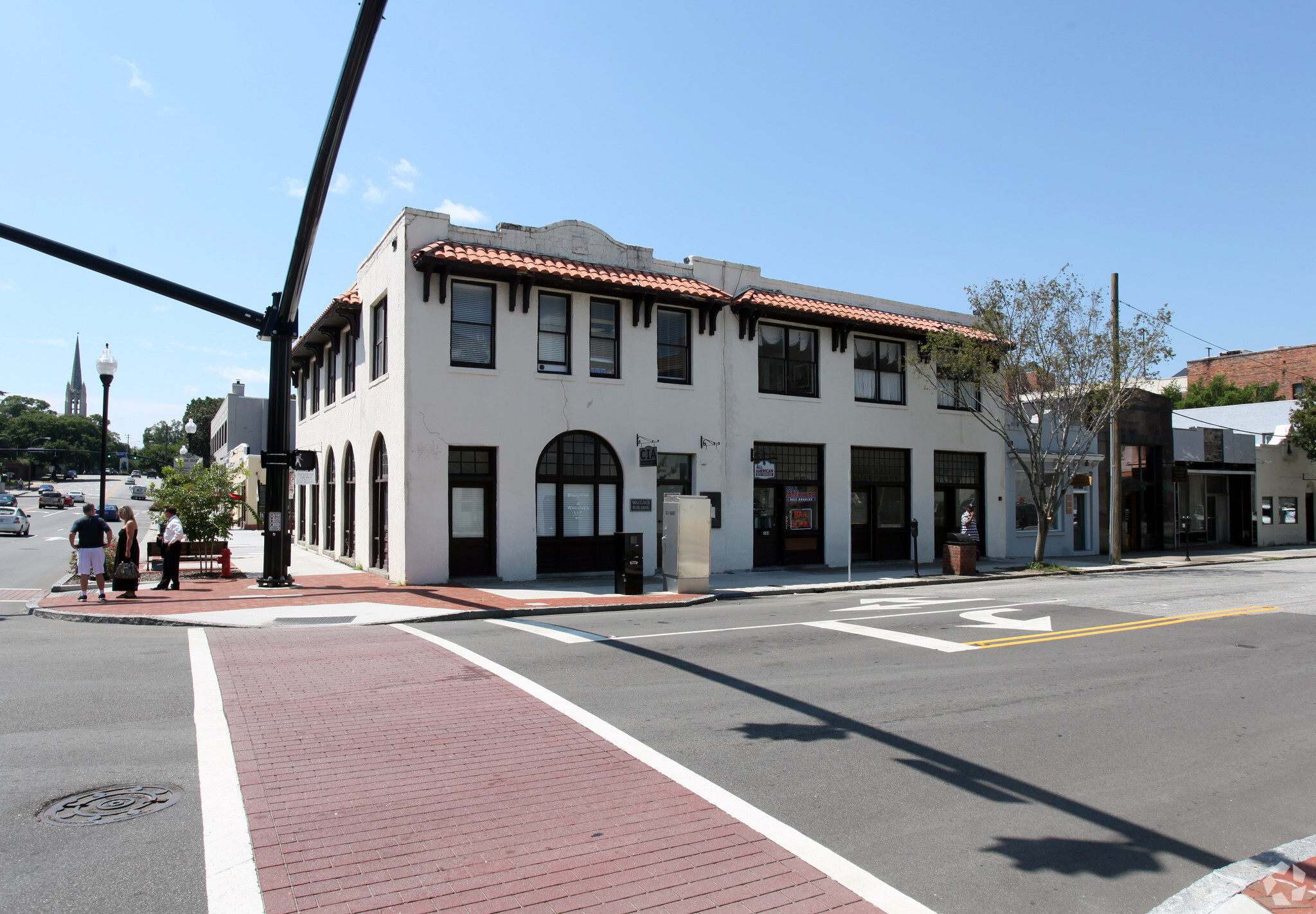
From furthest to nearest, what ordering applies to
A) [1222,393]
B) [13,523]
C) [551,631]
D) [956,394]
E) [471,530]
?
[1222,393], [13,523], [956,394], [471,530], [551,631]

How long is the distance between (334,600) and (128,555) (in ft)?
12.5

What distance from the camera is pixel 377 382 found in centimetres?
1952

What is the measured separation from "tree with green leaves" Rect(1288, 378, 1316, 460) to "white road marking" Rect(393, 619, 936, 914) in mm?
35110

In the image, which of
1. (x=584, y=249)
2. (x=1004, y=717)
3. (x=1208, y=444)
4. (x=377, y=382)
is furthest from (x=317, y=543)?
(x=1208, y=444)

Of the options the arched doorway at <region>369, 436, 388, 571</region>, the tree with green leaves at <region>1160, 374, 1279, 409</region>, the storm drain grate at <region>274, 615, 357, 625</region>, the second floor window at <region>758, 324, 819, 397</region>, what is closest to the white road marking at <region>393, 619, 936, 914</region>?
the storm drain grate at <region>274, 615, 357, 625</region>

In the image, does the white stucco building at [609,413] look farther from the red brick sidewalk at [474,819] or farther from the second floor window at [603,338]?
the red brick sidewalk at [474,819]

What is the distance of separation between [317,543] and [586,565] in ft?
41.3

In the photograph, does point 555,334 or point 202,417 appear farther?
point 202,417

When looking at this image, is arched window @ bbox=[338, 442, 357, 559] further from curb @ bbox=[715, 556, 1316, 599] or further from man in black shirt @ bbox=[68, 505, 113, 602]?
curb @ bbox=[715, 556, 1316, 599]

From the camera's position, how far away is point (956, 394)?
79.7 feet

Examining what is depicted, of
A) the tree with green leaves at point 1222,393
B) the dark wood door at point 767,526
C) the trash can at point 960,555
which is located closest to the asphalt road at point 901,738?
the trash can at point 960,555

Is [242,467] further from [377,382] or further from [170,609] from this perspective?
[170,609]

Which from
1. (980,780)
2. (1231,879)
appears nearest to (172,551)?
(980,780)

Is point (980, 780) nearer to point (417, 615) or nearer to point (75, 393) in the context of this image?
point (417, 615)
